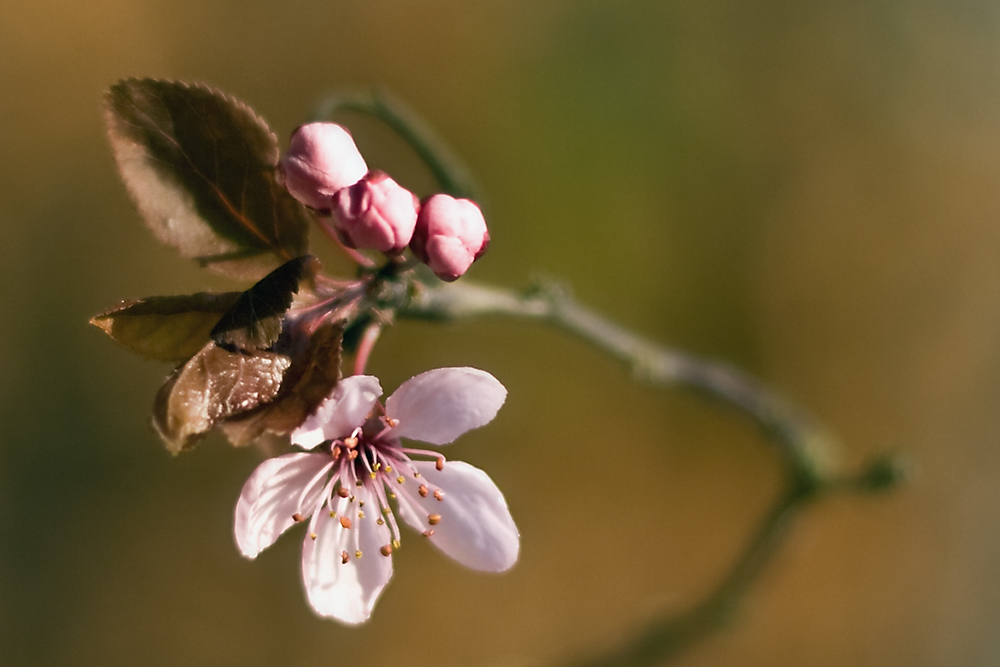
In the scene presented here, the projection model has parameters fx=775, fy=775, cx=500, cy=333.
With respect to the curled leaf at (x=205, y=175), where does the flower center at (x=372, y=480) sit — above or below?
below

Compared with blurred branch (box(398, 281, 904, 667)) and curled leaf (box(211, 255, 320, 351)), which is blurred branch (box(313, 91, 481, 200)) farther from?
curled leaf (box(211, 255, 320, 351))

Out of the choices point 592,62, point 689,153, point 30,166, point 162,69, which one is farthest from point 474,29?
point 30,166

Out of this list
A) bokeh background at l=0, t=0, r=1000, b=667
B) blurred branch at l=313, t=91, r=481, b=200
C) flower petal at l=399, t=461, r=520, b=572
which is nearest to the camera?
flower petal at l=399, t=461, r=520, b=572

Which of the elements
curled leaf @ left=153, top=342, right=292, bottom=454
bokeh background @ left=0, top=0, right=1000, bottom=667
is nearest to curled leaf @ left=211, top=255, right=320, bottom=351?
curled leaf @ left=153, top=342, right=292, bottom=454

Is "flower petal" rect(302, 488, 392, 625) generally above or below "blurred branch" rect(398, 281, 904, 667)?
below

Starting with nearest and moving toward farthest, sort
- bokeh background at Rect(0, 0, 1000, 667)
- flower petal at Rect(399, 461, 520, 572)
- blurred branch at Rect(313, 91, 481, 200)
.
Result: 1. flower petal at Rect(399, 461, 520, 572)
2. blurred branch at Rect(313, 91, 481, 200)
3. bokeh background at Rect(0, 0, 1000, 667)

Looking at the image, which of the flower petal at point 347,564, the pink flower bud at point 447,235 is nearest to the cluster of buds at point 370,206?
the pink flower bud at point 447,235

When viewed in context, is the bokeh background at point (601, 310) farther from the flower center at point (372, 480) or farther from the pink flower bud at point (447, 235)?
the pink flower bud at point (447, 235)
